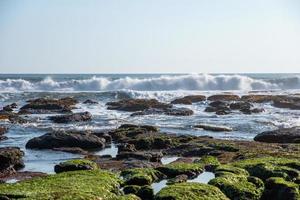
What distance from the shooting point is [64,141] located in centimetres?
2573

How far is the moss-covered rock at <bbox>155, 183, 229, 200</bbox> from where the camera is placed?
13.5 meters

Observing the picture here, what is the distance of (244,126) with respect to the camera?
120 feet

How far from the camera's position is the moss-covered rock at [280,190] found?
14.5 m

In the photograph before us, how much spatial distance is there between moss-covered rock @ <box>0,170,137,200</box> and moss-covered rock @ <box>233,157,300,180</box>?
15.8 feet

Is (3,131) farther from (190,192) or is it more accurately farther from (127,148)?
(190,192)

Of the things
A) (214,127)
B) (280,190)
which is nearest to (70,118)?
(214,127)

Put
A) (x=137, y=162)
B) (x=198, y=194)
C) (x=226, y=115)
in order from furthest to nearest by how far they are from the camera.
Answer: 1. (x=226, y=115)
2. (x=137, y=162)
3. (x=198, y=194)

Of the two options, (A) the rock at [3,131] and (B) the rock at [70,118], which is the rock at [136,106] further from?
(A) the rock at [3,131]

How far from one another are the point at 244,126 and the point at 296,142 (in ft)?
31.5

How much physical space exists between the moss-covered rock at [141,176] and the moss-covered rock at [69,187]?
420 millimetres

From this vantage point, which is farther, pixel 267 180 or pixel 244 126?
pixel 244 126

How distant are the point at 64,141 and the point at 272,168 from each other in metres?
12.1

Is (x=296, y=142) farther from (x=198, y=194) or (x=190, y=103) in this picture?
(x=190, y=103)

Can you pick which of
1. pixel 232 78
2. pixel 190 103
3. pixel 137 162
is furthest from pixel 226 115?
pixel 232 78
